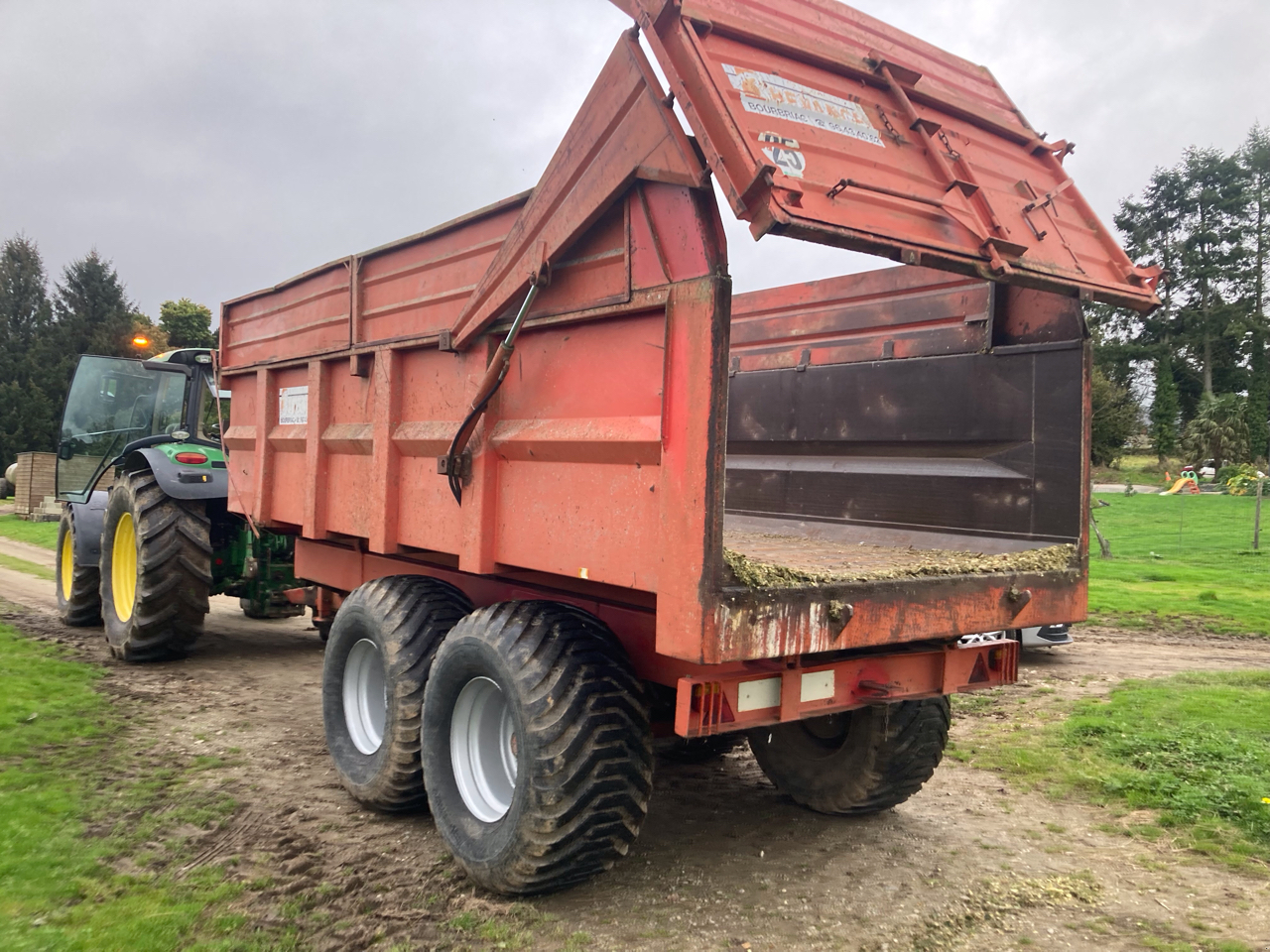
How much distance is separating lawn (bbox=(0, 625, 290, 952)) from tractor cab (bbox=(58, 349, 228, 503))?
9.37 feet

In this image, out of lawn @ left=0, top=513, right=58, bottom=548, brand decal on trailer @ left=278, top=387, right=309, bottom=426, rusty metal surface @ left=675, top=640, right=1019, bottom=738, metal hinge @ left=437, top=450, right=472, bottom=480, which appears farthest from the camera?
lawn @ left=0, top=513, right=58, bottom=548

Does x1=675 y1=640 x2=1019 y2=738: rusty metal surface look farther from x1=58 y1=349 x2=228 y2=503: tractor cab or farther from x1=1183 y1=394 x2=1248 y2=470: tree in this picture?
x1=1183 y1=394 x2=1248 y2=470: tree

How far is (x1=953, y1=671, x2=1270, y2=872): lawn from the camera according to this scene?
153 inches

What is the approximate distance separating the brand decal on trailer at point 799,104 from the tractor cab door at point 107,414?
6.50m

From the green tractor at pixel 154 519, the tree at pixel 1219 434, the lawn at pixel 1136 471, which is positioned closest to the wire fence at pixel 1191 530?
the lawn at pixel 1136 471

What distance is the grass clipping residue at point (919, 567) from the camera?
8.54 feet

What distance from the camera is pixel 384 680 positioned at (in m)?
4.05

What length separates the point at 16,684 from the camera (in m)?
5.64

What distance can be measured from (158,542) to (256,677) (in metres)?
1.15

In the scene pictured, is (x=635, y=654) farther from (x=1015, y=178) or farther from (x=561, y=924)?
(x=1015, y=178)

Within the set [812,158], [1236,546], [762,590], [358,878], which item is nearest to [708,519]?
[762,590]

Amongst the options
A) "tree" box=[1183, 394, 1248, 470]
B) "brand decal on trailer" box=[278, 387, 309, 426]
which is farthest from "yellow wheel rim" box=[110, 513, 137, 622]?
"tree" box=[1183, 394, 1248, 470]

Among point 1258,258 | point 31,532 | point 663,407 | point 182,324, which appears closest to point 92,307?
point 182,324

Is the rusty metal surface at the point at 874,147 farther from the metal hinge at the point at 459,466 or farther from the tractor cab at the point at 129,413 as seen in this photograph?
the tractor cab at the point at 129,413
